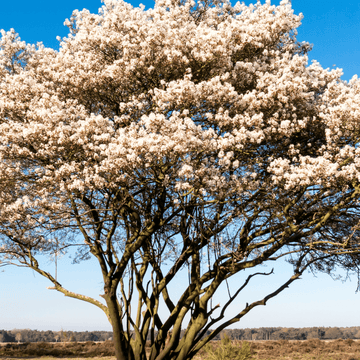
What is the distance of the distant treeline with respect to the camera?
85875 millimetres

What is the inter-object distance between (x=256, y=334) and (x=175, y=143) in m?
95.7

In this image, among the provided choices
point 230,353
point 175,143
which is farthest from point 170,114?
point 230,353

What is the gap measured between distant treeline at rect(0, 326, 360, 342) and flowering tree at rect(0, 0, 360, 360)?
6254cm

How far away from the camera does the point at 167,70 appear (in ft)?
35.5

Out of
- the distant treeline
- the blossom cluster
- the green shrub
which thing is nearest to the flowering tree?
the blossom cluster

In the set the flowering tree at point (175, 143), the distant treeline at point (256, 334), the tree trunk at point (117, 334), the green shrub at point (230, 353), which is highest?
the flowering tree at point (175, 143)

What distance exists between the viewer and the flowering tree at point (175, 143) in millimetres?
9359

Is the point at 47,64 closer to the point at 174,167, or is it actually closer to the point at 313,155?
the point at 174,167

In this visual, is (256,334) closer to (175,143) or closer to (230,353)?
(230,353)

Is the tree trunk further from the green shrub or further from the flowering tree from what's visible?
the green shrub

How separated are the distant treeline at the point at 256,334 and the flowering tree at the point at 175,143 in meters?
62.5

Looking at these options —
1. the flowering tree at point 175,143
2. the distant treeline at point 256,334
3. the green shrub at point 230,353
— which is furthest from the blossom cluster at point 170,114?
the distant treeline at point 256,334

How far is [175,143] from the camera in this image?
8438 mm

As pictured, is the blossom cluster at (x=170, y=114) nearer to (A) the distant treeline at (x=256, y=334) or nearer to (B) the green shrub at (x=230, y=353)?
(B) the green shrub at (x=230, y=353)
